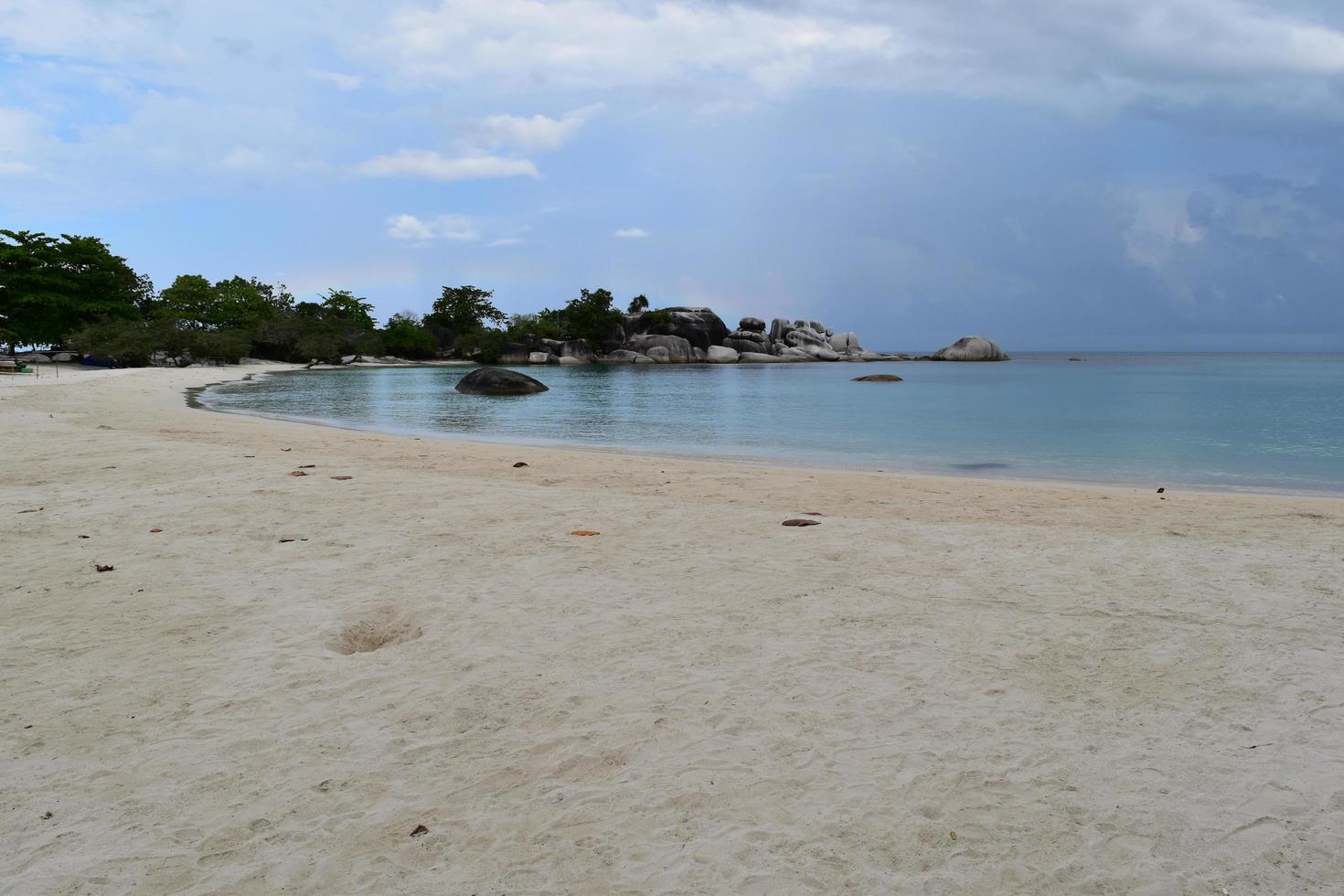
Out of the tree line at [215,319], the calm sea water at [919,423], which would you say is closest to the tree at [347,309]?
the tree line at [215,319]

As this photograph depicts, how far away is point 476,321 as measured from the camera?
97.4m

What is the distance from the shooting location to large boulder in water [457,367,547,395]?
37875mm

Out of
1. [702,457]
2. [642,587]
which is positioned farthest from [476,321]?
[642,587]

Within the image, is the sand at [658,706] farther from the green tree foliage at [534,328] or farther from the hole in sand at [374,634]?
the green tree foliage at [534,328]

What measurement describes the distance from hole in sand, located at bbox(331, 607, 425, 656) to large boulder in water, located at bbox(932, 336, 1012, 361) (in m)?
122

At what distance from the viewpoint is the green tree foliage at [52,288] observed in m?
62.3

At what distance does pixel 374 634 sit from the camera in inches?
192

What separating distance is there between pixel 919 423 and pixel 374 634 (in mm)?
24044

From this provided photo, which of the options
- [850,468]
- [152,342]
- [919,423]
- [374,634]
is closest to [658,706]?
[374,634]

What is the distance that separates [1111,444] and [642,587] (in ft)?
60.6

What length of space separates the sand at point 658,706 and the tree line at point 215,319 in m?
64.5

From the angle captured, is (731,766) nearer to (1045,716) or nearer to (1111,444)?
(1045,716)

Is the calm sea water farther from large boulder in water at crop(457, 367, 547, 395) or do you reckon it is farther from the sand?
the sand

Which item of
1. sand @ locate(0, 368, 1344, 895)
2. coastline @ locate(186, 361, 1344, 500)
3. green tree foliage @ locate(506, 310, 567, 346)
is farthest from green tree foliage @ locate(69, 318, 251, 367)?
sand @ locate(0, 368, 1344, 895)
